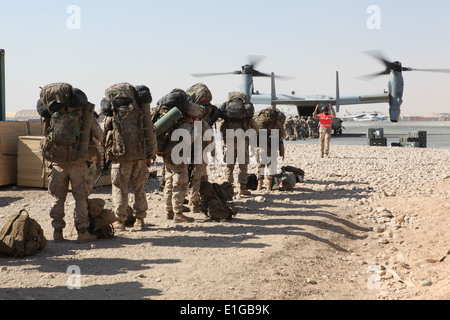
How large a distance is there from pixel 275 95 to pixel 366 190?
2660 cm

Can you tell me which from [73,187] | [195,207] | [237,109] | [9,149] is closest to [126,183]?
[73,187]

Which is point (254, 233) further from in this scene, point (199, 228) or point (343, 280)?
point (343, 280)

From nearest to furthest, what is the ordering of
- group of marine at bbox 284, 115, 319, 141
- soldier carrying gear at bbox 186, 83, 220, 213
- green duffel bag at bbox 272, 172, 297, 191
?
soldier carrying gear at bbox 186, 83, 220, 213 → green duffel bag at bbox 272, 172, 297, 191 → group of marine at bbox 284, 115, 319, 141

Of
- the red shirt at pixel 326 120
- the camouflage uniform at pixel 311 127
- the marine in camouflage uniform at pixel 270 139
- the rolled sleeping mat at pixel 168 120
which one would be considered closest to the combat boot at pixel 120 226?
the rolled sleeping mat at pixel 168 120

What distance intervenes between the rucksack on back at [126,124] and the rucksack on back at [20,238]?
1.42m

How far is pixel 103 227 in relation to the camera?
635cm

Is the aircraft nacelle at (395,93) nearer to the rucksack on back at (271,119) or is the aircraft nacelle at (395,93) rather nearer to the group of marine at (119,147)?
the rucksack on back at (271,119)

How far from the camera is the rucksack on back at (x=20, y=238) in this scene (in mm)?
5398

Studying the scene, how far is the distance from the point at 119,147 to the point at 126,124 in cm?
31

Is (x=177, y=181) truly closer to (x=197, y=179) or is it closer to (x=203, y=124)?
(x=197, y=179)

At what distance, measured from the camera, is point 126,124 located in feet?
20.8

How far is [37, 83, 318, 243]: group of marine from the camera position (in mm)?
5930

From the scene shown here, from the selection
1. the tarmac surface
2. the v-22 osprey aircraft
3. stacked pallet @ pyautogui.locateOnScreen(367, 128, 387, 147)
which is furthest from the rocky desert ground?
the v-22 osprey aircraft

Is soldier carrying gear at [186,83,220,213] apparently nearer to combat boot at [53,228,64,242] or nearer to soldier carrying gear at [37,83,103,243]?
soldier carrying gear at [37,83,103,243]
